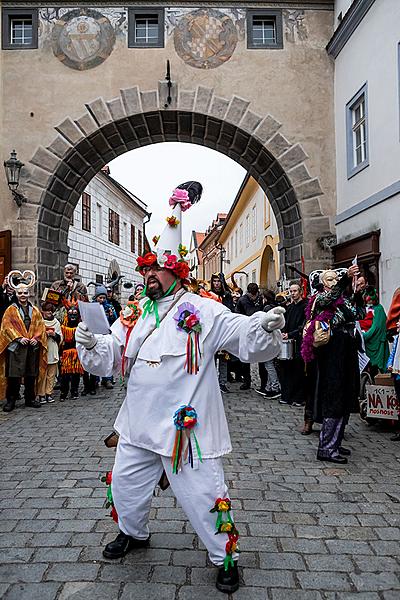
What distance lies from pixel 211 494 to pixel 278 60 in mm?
11961

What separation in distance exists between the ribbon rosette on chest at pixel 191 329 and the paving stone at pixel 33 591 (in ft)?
4.44

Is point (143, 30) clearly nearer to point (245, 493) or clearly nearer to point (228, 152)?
point (228, 152)

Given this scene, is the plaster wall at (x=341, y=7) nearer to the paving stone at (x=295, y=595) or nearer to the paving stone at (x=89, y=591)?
the paving stone at (x=295, y=595)

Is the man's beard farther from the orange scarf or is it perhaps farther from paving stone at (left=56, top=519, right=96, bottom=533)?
the orange scarf

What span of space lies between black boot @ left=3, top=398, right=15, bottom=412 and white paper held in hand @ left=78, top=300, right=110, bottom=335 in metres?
5.49

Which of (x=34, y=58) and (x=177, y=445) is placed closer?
(x=177, y=445)

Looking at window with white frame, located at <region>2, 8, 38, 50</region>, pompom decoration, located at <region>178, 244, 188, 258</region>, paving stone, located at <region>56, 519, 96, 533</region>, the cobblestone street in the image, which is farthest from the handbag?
window with white frame, located at <region>2, 8, 38, 50</region>

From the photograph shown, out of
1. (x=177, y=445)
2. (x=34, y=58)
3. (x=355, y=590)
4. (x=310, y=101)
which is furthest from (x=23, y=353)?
(x=310, y=101)

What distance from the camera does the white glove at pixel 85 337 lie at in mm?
3305

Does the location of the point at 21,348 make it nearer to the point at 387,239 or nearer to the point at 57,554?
the point at 57,554

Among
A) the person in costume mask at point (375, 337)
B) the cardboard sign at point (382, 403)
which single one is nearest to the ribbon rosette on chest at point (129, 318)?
the cardboard sign at point (382, 403)

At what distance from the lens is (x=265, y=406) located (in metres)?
8.59

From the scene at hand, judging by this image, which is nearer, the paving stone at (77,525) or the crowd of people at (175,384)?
the crowd of people at (175,384)

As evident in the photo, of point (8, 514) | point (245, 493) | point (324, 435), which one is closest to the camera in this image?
point (8, 514)
